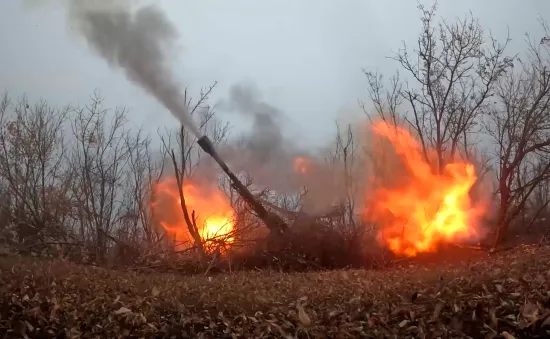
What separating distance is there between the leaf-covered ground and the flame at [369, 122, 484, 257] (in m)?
7.61

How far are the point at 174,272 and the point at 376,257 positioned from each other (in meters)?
5.84

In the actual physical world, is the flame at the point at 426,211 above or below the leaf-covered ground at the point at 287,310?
above

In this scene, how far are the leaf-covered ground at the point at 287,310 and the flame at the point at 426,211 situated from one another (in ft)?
25.0

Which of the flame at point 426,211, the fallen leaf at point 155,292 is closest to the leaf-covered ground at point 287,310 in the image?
the fallen leaf at point 155,292

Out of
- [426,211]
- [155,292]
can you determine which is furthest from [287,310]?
[426,211]

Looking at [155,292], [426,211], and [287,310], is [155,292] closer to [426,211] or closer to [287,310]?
[287,310]

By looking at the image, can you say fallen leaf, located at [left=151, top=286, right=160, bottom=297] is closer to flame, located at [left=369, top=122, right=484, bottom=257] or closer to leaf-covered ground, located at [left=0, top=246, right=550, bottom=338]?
leaf-covered ground, located at [left=0, top=246, right=550, bottom=338]

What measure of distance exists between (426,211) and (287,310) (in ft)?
35.3

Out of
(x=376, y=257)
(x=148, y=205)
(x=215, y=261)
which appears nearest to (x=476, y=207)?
(x=376, y=257)

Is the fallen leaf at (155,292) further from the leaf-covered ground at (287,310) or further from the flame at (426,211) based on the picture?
the flame at (426,211)

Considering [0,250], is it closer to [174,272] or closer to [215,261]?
[174,272]

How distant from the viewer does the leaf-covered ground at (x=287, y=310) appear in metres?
4.56

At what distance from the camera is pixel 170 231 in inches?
831

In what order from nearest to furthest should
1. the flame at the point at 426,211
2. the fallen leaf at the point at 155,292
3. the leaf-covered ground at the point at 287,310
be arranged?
1. the leaf-covered ground at the point at 287,310
2. the fallen leaf at the point at 155,292
3. the flame at the point at 426,211
